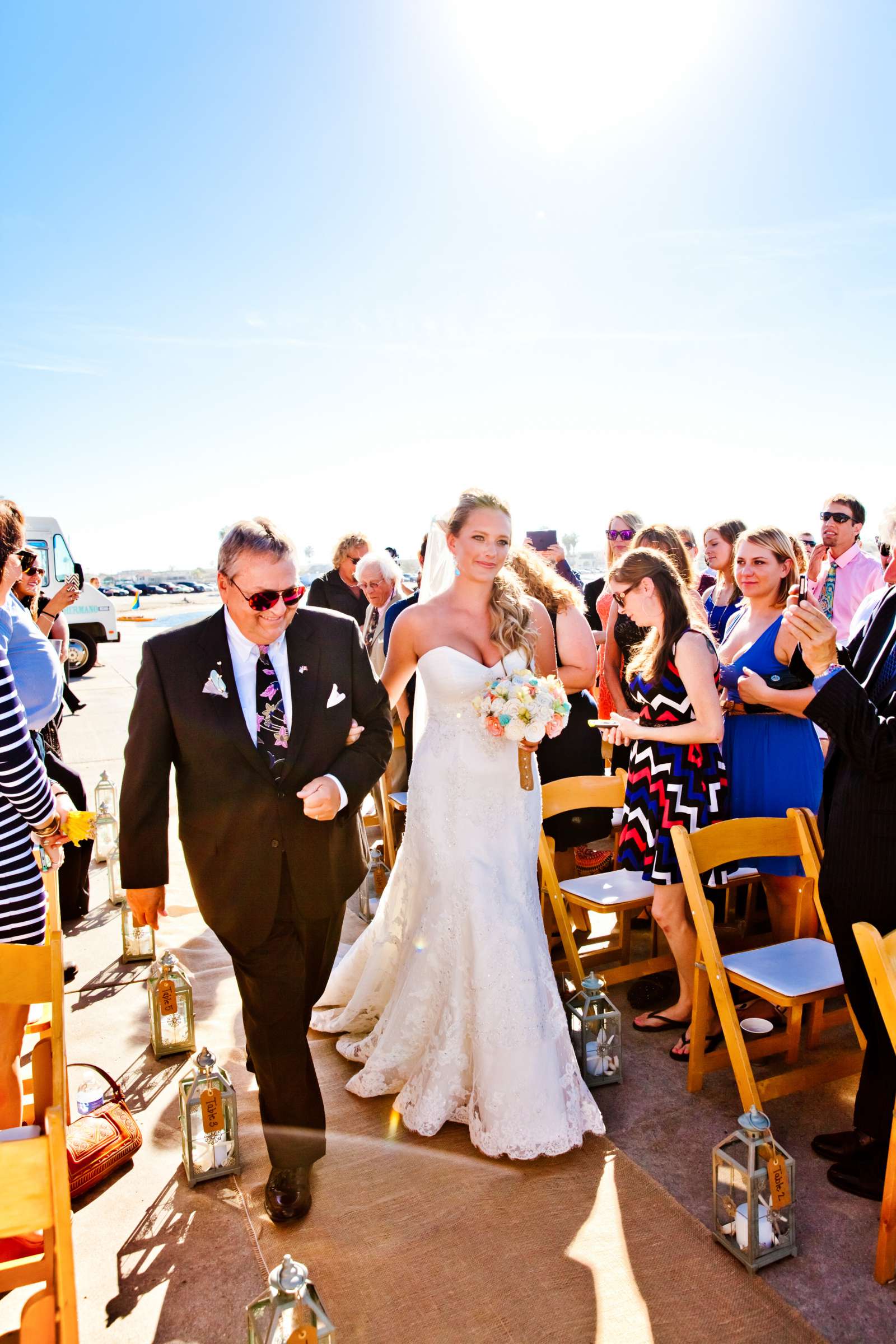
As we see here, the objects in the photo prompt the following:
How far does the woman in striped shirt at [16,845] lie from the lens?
2721mm

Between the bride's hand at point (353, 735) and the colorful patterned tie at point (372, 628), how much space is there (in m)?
3.71

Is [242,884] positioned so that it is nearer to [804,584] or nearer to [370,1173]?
[370,1173]

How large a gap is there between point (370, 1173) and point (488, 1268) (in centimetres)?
63

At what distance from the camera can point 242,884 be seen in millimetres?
2795

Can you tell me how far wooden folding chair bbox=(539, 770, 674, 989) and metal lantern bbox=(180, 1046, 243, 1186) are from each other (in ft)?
5.60

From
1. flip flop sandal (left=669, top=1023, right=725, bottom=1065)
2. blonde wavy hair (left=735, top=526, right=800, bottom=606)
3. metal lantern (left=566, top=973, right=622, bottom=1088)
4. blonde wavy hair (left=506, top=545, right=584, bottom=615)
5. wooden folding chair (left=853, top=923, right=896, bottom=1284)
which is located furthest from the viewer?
blonde wavy hair (left=506, top=545, right=584, bottom=615)

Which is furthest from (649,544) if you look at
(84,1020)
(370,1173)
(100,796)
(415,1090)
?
(100,796)

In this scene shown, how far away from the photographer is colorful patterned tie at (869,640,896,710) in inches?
112

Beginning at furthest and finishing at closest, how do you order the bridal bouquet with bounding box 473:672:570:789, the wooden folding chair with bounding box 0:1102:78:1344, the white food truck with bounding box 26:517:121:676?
the white food truck with bounding box 26:517:121:676 → the bridal bouquet with bounding box 473:672:570:789 → the wooden folding chair with bounding box 0:1102:78:1344

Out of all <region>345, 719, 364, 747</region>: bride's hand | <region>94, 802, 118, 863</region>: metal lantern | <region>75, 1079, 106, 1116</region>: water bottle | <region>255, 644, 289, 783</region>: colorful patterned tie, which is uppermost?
<region>255, 644, 289, 783</region>: colorful patterned tie

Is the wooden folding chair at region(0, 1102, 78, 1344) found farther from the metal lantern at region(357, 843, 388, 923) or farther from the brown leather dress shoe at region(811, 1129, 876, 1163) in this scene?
the metal lantern at region(357, 843, 388, 923)

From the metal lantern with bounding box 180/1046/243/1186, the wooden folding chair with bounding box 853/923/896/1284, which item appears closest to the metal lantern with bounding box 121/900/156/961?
the metal lantern with bounding box 180/1046/243/1186

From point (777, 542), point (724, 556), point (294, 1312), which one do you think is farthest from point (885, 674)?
point (724, 556)

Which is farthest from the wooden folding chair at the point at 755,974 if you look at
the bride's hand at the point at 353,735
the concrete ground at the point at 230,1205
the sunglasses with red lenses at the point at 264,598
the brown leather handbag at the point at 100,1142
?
the brown leather handbag at the point at 100,1142
